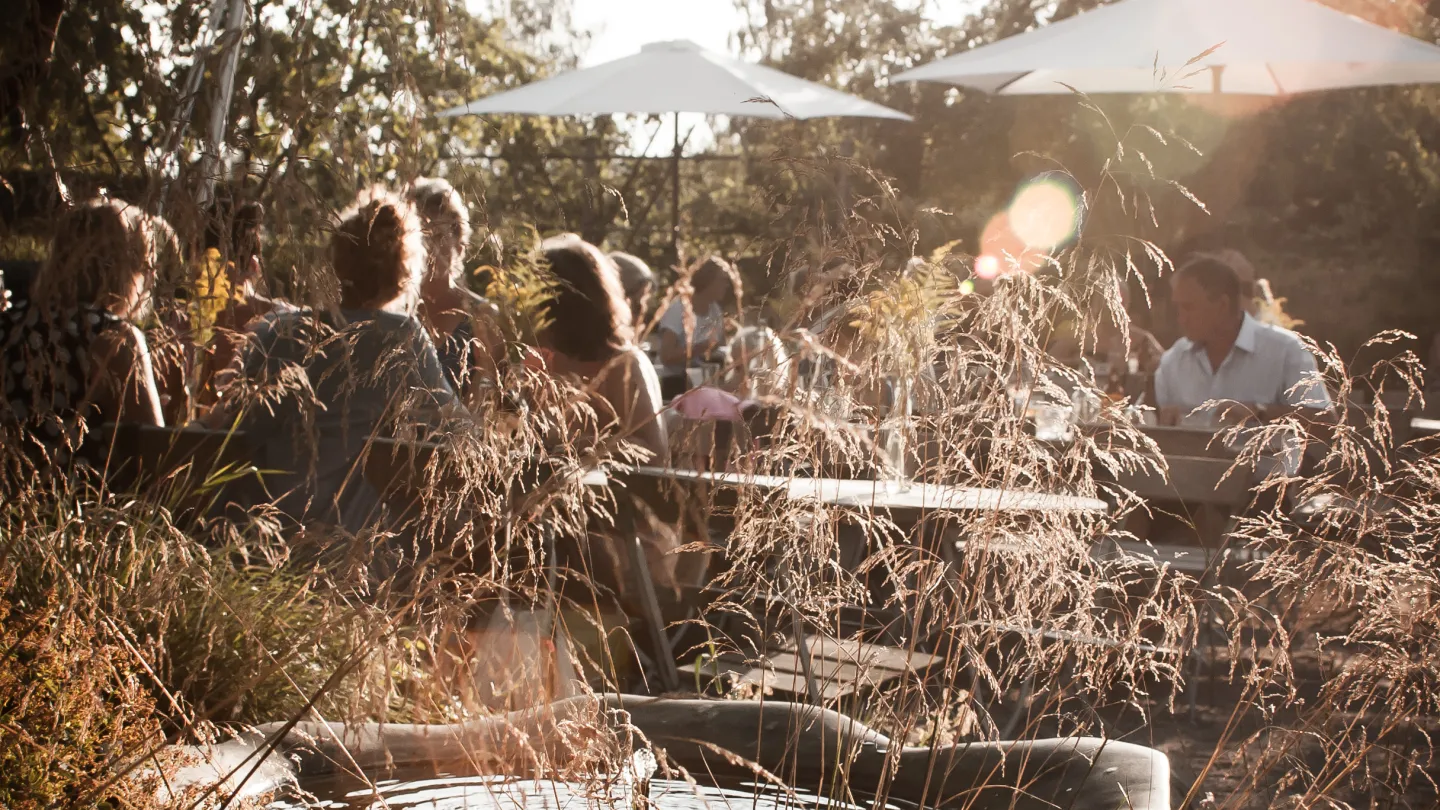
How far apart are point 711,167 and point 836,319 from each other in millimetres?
36425

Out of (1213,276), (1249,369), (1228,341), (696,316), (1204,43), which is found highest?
(1204,43)

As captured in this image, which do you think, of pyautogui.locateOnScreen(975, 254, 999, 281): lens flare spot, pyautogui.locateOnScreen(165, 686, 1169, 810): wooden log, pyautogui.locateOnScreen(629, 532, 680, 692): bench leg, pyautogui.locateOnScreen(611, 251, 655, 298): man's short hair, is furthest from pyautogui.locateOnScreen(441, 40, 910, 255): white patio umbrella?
pyautogui.locateOnScreen(165, 686, 1169, 810): wooden log

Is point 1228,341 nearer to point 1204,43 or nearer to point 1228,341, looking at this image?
point 1228,341

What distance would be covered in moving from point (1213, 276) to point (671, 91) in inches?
188

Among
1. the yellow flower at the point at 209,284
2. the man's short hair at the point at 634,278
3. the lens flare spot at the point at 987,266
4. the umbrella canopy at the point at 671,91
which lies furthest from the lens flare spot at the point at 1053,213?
the umbrella canopy at the point at 671,91

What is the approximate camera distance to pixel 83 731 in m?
1.36

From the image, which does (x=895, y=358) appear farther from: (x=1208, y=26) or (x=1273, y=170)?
(x=1273, y=170)

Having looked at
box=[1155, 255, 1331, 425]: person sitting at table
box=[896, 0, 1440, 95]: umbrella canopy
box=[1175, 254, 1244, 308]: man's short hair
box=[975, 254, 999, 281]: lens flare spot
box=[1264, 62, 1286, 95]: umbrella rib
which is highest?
box=[896, 0, 1440, 95]: umbrella canopy

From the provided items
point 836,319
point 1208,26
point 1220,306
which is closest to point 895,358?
point 836,319

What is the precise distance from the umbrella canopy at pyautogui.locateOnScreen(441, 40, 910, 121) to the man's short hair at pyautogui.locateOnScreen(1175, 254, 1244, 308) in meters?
3.86

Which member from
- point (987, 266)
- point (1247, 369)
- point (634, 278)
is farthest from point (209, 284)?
point (634, 278)

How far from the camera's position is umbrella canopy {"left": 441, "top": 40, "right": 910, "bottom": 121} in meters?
8.82

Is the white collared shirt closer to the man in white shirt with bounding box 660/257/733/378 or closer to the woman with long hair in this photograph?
the woman with long hair

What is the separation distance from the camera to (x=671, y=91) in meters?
9.05
